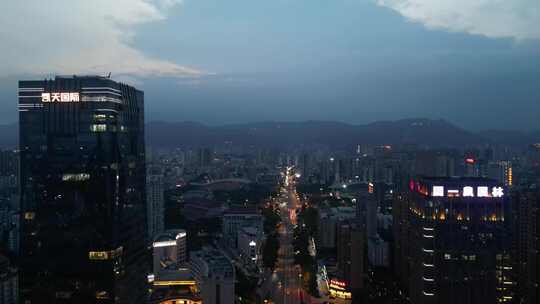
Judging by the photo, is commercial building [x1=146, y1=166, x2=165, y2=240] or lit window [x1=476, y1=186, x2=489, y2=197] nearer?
lit window [x1=476, y1=186, x2=489, y2=197]

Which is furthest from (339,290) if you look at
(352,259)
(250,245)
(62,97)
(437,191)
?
(62,97)

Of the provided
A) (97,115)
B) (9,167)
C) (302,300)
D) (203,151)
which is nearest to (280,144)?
(203,151)

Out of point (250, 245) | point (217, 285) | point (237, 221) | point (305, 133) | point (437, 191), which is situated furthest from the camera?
point (305, 133)

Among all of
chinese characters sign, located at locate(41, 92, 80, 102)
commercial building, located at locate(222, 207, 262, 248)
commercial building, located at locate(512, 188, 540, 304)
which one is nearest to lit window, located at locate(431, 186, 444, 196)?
commercial building, located at locate(512, 188, 540, 304)

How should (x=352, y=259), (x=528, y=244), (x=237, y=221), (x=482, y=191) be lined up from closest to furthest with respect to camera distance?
(x=482, y=191)
(x=528, y=244)
(x=352, y=259)
(x=237, y=221)

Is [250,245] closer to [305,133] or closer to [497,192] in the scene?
[497,192]

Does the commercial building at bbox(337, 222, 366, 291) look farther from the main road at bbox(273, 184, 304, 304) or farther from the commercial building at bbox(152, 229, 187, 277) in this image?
the commercial building at bbox(152, 229, 187, 277)

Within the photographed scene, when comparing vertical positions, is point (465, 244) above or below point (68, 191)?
below

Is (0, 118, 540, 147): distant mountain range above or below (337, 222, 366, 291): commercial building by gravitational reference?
above
